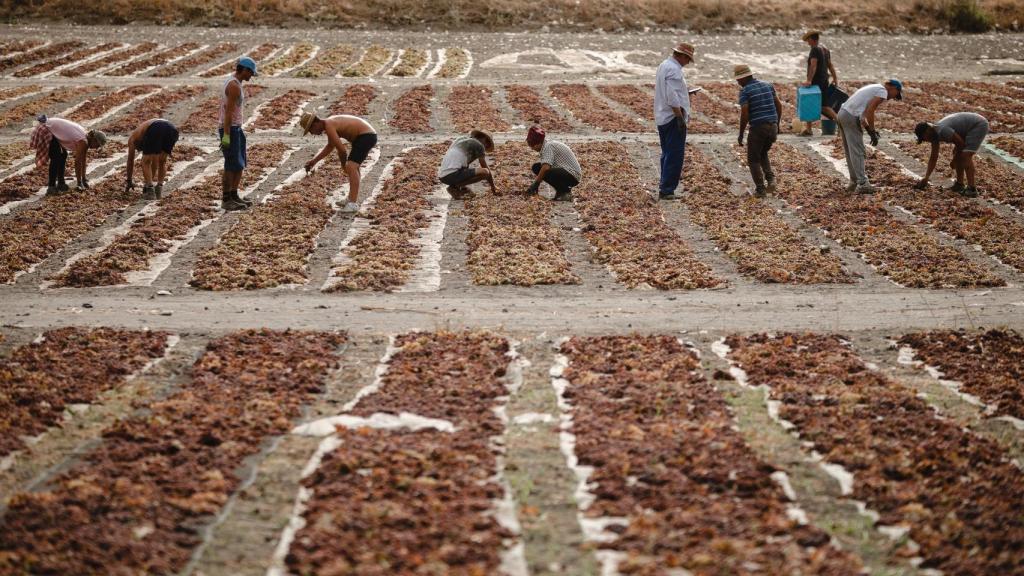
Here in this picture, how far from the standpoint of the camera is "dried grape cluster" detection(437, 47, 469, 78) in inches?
1187

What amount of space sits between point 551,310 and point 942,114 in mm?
15573

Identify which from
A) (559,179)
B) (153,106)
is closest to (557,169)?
(559,179)

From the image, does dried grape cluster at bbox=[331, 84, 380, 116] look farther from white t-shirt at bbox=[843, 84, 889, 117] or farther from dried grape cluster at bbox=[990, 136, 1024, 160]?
dried grape cluster at bbox=[990, 136, 1024, 160]

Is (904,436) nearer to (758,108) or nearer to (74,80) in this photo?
(758,108)

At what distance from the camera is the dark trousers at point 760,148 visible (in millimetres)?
14117

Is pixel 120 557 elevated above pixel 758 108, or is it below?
below

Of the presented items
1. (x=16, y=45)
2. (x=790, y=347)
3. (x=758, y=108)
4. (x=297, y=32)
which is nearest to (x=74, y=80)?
(x=16, y=45)

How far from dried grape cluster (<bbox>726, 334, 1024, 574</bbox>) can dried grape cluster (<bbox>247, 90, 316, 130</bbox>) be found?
14.8 metres

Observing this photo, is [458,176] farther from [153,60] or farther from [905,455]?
[153,60]

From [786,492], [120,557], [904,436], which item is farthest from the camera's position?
[904,436]

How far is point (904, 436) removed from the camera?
6711mm

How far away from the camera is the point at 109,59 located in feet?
105

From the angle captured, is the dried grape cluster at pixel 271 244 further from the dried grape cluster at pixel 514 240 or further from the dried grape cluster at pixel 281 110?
the dried grape cluster at pixel 281 110

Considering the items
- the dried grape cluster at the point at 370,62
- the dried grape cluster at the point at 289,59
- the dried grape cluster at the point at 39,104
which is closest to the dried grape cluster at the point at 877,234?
the dried grape cluster at the point at 39,104
